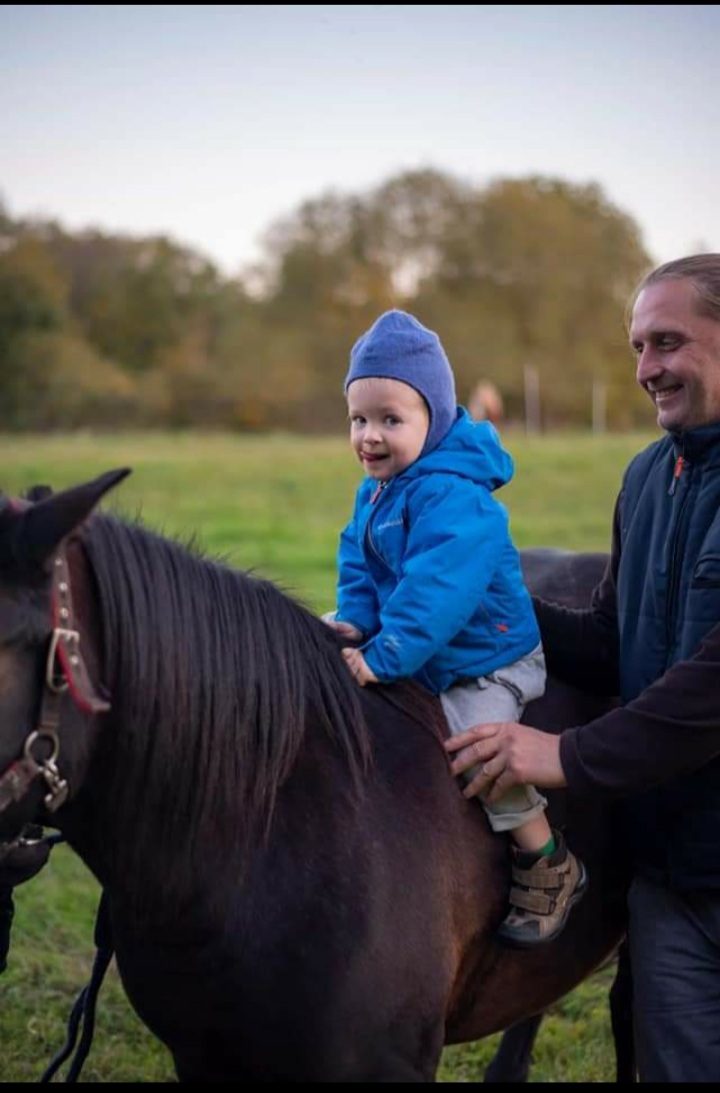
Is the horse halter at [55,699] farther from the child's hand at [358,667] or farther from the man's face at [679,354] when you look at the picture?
the man's face at [679,354]

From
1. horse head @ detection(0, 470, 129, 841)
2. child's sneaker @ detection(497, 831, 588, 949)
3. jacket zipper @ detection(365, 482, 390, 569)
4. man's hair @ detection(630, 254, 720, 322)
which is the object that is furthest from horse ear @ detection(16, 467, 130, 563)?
man's hair @ detection(630, 254, 720, 322)

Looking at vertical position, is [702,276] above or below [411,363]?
above

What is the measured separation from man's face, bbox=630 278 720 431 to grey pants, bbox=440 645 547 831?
702mm

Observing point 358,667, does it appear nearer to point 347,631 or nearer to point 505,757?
point 347,631

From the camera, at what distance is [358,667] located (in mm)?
2621

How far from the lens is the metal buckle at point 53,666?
2043 millimetres

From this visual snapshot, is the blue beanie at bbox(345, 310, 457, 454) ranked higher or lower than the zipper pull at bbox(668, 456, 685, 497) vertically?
higher

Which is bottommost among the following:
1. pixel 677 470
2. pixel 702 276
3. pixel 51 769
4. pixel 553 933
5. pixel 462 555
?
pixel 553 933

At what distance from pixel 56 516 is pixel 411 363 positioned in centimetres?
105

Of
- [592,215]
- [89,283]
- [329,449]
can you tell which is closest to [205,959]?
[329,449]

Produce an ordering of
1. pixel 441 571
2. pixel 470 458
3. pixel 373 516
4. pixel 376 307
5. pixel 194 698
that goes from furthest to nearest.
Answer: pixel 376 307 < pixel 373 516 < pixel 470 458 < pixel 441 571 < pixel 194 698

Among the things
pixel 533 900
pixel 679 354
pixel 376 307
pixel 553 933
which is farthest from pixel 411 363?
pixel 376 307

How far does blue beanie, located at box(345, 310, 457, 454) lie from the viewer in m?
2.75

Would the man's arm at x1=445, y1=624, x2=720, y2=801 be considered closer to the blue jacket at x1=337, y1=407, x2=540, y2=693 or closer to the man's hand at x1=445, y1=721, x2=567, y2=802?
the man's hand at x1=445, y1=721, x2=567, y2=802
